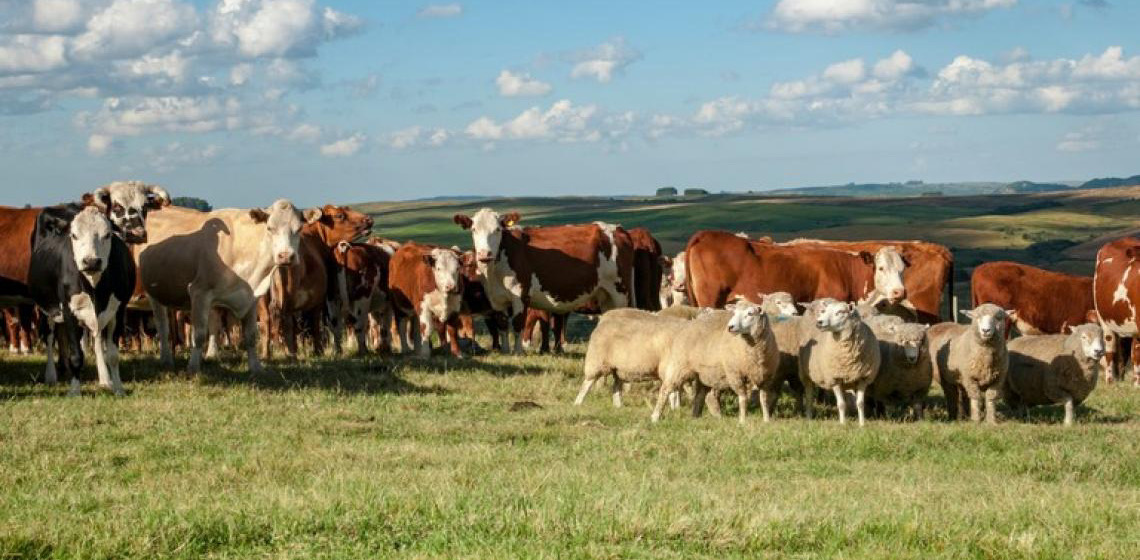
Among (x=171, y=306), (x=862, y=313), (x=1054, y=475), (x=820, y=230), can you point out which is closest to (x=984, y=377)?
(x=862, y=313)

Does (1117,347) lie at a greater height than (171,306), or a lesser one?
lesser

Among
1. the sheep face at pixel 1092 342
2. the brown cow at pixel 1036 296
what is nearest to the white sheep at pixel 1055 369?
the sheep face at pixel 1092 342

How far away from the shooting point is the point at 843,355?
13.0 m

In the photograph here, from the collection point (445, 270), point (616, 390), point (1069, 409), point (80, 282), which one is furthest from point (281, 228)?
point (1069, 409)

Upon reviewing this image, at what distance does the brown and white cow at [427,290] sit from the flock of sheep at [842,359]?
5.92 meters

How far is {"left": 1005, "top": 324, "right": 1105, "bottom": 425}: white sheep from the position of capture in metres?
13.9

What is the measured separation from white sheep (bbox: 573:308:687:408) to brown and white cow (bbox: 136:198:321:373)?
4.69m

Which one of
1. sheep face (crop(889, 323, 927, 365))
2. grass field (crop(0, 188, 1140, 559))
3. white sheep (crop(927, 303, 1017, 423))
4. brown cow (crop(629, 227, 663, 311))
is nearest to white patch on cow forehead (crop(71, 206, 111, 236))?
grass field (crop(0, 188, 1140, 559))

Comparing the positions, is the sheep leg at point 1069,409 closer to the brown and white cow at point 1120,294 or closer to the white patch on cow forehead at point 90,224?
the brown and white cow at point 1120,294

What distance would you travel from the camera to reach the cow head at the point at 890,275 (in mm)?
17688

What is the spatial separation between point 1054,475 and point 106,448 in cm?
744

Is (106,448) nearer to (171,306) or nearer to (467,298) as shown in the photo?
(171,306)

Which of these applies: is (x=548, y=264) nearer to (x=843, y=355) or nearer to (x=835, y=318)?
(x=843, y=355)

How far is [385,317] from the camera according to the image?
2214 centimetres
